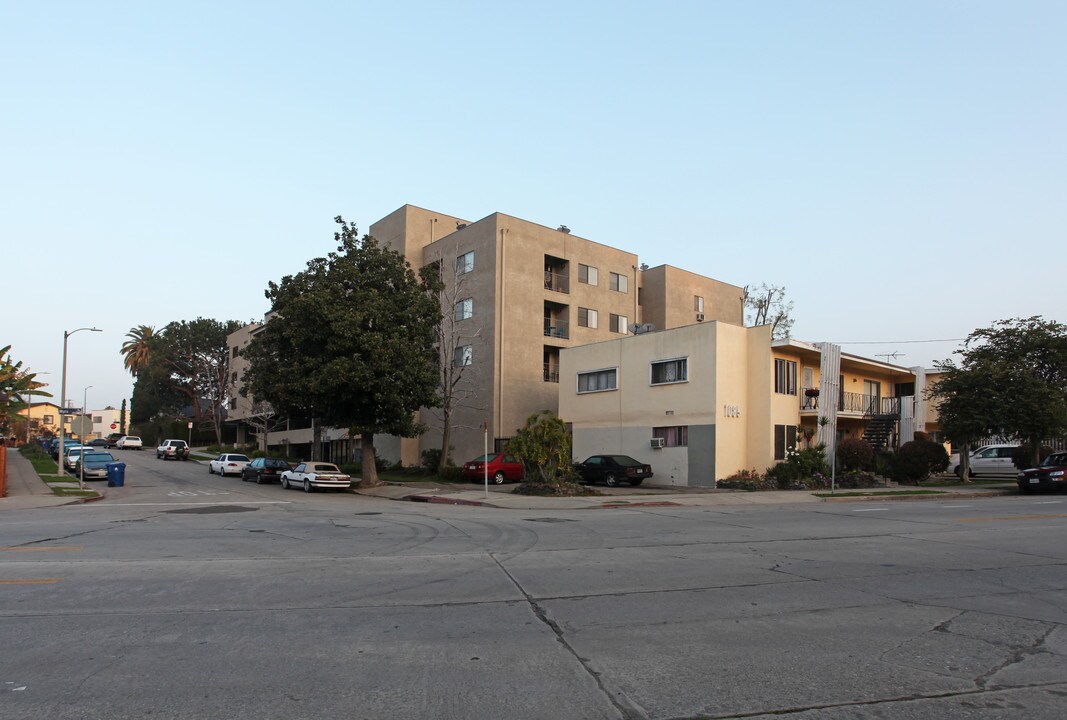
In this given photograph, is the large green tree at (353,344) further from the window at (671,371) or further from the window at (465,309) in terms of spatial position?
the window at (671,371)

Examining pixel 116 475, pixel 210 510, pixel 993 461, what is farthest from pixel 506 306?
pixel 993 461

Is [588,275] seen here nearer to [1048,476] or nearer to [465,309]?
[465,309]

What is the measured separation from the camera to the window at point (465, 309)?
141ft

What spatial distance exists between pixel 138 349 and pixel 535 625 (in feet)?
334

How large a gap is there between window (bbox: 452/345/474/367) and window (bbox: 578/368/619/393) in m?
7.74

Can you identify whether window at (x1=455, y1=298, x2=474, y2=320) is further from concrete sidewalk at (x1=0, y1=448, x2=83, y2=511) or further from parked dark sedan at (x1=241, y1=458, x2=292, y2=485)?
concrete sidewalk at (x1=0, y1=448, x2=83, y2=511)

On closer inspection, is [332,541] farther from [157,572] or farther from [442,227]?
[442,227]

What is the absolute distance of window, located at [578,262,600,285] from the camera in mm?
45844

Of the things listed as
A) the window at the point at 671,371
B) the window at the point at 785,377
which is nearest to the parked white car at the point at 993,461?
the window at the point at 785,377

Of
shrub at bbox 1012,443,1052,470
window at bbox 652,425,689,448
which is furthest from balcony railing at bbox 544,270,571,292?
shrub at bbox 1012,443,1052,470

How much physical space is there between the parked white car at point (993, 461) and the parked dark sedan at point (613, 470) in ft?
57.5

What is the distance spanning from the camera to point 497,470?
34438 millimetres

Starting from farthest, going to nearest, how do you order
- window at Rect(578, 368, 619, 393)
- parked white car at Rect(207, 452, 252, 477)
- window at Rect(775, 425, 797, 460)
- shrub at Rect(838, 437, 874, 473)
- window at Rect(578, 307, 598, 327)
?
window at Rect(578, 307, 598, 327) < parked white car at Rect(207, 452, 252, 477) < window at Rect(578, 368, 619, 393) < shrub at Rect(838, 437, 874, 473) < window at Rect(775, 425, 797, 460)

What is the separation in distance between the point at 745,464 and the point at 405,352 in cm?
1556
